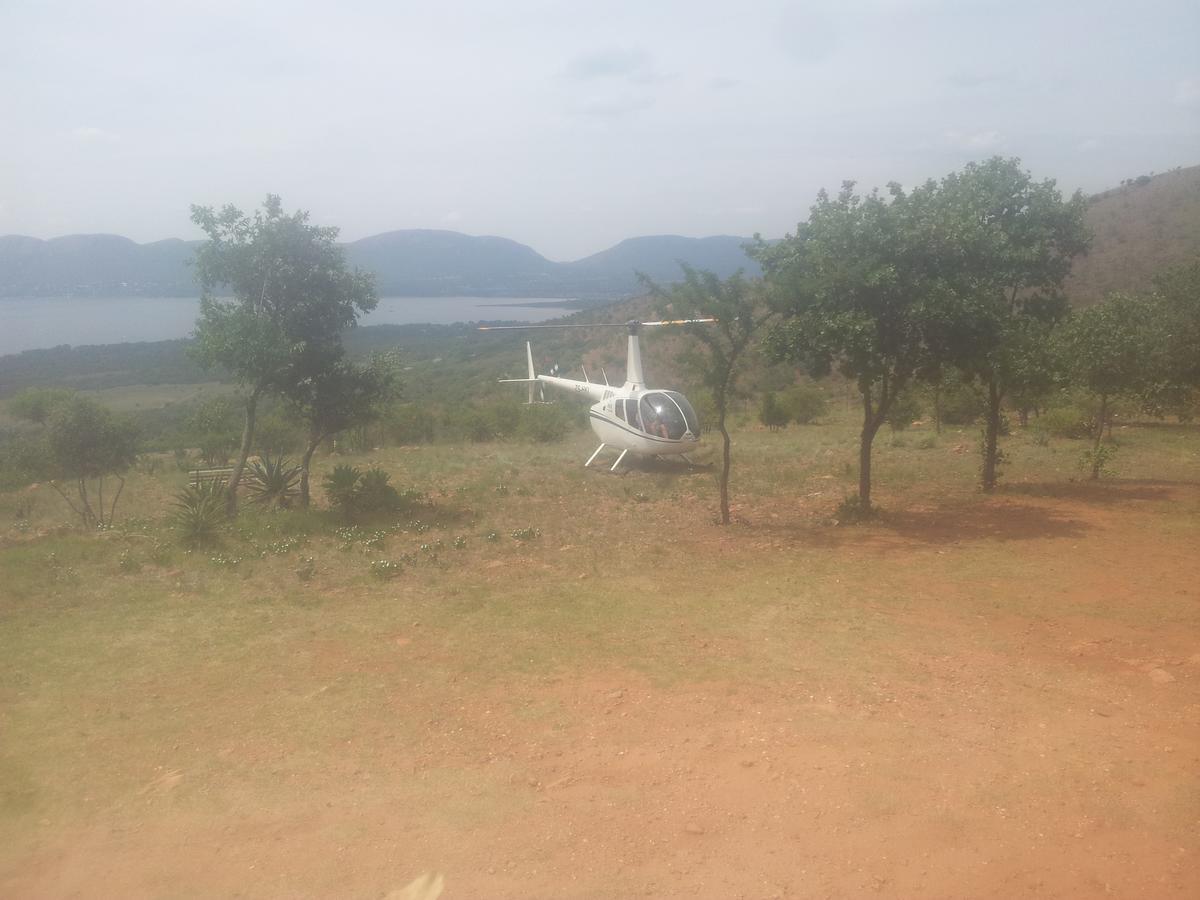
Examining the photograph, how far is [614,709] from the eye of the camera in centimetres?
656

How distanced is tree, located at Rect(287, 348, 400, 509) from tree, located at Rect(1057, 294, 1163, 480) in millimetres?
12007

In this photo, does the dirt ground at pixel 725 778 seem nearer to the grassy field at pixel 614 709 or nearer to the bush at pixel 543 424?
the grassy field at pixel 614 709

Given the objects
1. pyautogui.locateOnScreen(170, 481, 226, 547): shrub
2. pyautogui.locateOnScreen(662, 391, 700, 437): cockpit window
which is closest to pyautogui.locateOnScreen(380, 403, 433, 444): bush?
pyautogui.locateOnScreen(662, 391, 700, 437): cockpit window

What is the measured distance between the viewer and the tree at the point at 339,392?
48.8 feet

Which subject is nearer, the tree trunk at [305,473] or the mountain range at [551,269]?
the tree trunk at [305,473]

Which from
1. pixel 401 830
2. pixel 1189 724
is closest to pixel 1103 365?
pixel 1189 724

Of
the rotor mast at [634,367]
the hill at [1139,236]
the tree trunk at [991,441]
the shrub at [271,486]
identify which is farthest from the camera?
the hill at [1139,236]

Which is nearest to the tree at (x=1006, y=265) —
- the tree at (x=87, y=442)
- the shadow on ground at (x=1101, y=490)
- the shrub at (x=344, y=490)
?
the shadow on ground at (x=1101, y=490)

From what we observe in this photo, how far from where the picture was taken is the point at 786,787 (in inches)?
205

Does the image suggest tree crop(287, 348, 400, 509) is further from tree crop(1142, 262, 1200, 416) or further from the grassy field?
tree crop(1142, 262, 1200, 416)

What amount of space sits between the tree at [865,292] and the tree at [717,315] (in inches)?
16.8

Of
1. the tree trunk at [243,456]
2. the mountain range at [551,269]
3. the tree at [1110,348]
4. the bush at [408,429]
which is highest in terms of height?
the mountain range at [551,269]

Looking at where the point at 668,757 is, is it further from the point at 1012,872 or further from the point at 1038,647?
the point at 1038,647

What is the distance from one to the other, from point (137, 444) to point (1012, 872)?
16.2m
